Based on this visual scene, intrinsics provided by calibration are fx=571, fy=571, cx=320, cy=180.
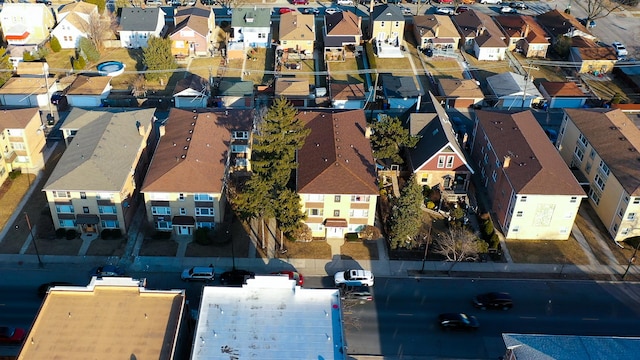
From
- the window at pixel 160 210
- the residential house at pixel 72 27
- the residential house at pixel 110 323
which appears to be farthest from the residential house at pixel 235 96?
the residential house at pixel 110 323

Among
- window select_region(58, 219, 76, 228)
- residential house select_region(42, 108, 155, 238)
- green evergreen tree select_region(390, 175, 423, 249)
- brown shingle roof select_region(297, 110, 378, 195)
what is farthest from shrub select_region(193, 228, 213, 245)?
green evergreen tree select_region(390, 175, 423, 249)

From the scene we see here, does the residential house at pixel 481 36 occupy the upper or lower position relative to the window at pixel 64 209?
upper

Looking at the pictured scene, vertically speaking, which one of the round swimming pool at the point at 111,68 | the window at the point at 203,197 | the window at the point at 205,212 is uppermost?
the window at the point at 203,197

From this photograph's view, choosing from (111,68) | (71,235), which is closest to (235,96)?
(111,68)

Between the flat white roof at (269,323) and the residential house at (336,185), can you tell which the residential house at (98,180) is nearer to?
the residential house at (336,185)

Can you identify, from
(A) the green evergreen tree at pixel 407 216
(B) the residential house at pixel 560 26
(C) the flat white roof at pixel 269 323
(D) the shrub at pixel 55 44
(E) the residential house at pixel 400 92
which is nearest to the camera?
(C) the flat white roof at pixel 269 323

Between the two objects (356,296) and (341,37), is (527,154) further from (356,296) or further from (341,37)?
(341,37)

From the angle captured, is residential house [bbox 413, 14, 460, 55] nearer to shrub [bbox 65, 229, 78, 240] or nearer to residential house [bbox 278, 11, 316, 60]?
residential house [bbox 278, 11, 316, 60]

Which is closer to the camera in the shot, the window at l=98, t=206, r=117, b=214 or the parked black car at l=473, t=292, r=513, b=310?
the parked black car at l=473, t=292, r=513, b=310
